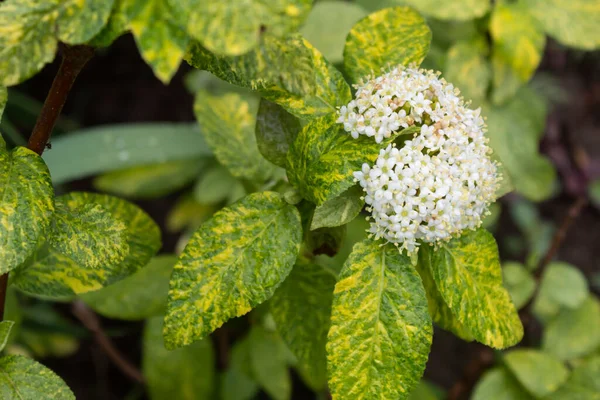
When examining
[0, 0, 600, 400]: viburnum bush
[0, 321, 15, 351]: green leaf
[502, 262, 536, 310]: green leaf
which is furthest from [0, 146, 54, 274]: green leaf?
[502, 262, 536, 310]: green leaf

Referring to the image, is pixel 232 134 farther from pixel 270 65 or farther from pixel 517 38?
pixel 517 38

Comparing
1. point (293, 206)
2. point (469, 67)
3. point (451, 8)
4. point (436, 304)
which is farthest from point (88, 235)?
point (469, 67)

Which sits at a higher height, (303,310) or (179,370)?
(303,310)

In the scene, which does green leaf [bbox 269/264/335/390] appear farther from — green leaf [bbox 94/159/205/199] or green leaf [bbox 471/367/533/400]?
green leaf [bbox 94/159/205/199]

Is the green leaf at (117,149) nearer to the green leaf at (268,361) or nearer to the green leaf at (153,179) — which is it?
the green leaf at (153,179)

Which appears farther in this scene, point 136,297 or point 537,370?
point 537,370

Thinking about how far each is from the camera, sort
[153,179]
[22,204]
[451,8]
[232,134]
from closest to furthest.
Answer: [22,204] < [232,134] < [451,8] < [153,179]

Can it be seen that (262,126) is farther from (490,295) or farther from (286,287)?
(490,295)
